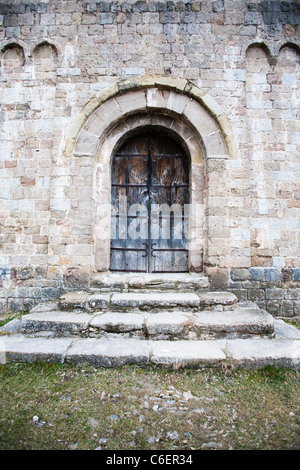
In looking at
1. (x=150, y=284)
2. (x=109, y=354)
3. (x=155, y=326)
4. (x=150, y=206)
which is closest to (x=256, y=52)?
(x=150, y=206)

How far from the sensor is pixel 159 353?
2473 mm

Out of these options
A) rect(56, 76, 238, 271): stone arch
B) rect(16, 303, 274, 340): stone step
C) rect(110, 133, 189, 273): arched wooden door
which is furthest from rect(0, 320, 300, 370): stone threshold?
rect(110, 133, 189, 273): arched wooden door

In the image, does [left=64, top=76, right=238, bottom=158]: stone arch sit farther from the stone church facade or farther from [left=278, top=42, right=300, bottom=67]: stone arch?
[left=278, top=42, right=300, bottom=67]: stone arch

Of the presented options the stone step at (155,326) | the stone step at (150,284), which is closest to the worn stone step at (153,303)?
the stone step at (155,326)

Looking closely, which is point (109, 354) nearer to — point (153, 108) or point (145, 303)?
point (145, 303)

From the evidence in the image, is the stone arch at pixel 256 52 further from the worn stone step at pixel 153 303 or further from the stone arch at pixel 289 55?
the worn stone step at pixel 153 303

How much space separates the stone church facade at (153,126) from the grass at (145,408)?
1513mm

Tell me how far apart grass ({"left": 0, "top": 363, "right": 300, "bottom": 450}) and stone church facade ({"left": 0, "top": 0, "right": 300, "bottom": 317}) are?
4.96 feet

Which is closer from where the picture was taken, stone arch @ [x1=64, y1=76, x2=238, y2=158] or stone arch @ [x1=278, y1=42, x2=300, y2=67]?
stone arch @ [x1=64, y1=76, x2=238, y2=158]

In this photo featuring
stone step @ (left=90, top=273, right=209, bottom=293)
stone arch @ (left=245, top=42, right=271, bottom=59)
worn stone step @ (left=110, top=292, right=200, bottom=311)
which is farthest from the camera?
stone arch @ (left=245, top=42, right=271, bottom=59)

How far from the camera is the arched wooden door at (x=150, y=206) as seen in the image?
4.18 meters

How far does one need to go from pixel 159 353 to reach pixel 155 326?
36 cm

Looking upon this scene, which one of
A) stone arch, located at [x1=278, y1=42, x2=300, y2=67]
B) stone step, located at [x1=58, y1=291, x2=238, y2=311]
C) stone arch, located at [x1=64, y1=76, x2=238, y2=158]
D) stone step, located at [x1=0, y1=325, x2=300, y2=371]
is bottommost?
stone step, located at [x1=0, y1=325, x2=300, y2=371]

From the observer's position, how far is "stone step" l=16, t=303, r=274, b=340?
110 inches
